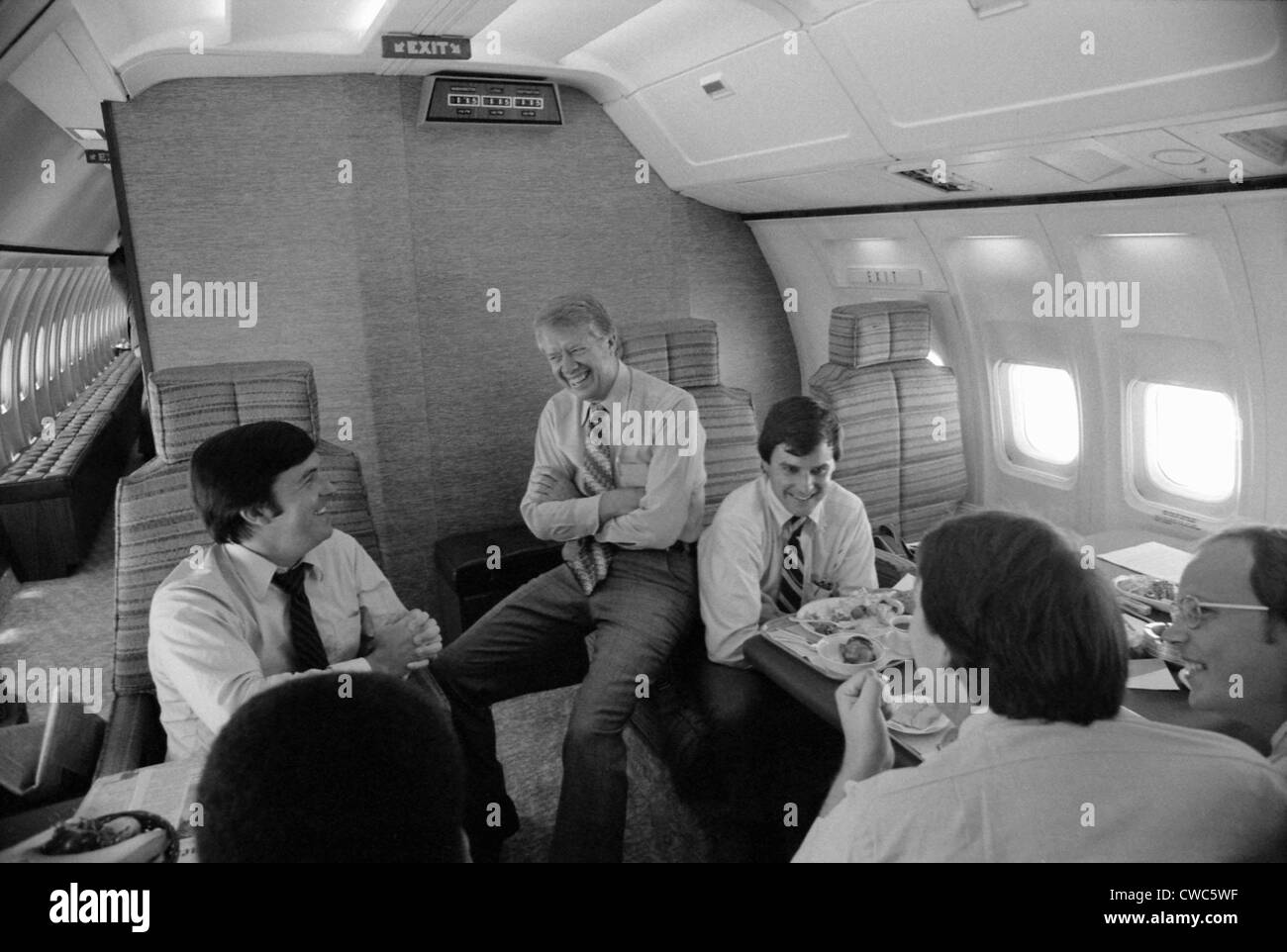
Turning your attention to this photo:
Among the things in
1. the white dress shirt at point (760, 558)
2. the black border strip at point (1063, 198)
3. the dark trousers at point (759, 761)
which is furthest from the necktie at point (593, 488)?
the black border strip at point (1063, 198)

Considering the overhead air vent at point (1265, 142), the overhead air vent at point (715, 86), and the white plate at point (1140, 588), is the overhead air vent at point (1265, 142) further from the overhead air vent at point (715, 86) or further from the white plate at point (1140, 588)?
the overhead air vent at point (715, 86)

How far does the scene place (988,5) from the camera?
93.4 inches

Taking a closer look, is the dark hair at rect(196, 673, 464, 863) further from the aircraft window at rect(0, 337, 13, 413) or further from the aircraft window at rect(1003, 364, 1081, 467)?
the aircraft window at rect(0, 337, 13, 413)

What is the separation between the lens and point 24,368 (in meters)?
8.20

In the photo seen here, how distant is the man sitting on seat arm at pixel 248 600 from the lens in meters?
2.07

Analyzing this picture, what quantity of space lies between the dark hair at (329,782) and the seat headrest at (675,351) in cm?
292

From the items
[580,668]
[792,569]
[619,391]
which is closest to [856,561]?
[792,569]

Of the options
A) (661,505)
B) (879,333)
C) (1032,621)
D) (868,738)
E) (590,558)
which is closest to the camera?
(1032,621)

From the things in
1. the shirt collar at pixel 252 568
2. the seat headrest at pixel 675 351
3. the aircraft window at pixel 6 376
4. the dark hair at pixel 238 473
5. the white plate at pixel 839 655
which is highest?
the aircraft window at pixel 6 376

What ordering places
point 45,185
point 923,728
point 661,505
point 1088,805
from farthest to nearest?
point 45,185
point 661,505
point 923,728
point 1088,805

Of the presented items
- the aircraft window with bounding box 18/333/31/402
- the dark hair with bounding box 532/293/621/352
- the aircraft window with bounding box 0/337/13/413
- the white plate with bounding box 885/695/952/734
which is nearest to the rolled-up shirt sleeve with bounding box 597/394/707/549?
the dark hair with bounding box 532/293/621/352

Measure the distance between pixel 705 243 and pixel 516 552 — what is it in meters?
2.28

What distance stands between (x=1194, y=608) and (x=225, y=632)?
85.2 inches

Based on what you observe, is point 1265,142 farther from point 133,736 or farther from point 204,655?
point 133,736
